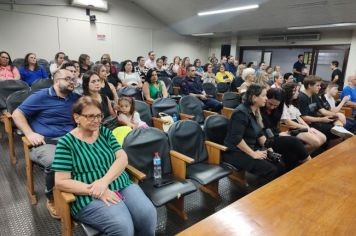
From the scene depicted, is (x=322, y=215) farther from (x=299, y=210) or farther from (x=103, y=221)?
(x=103, y=221)

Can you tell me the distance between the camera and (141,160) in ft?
6.81

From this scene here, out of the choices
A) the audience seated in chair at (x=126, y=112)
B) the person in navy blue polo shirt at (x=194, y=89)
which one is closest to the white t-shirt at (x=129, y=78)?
the person in navy blue polo shirt at (x=194, y=89)

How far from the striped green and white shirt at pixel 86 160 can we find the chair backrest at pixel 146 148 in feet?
1.14

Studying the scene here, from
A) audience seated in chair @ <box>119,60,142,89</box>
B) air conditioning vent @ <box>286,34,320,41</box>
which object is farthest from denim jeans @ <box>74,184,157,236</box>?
air conditioning vent @ <box>286,34,320,41</box>

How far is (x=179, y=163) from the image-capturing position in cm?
211

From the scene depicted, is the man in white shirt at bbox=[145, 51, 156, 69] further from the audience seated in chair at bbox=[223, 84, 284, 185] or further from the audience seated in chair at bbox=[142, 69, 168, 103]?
the audience seated in chair at bbox=[223, 84, 284, 185]

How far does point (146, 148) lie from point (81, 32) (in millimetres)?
6887

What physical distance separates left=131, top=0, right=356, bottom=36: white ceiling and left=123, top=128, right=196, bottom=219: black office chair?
5.86 meters

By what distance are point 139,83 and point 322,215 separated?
410cm

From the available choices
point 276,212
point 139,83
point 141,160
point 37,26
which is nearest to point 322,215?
point 276,212

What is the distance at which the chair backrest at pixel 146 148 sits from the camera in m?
2.04

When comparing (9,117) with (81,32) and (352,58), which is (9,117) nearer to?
(81,32)

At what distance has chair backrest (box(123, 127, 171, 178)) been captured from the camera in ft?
6.68

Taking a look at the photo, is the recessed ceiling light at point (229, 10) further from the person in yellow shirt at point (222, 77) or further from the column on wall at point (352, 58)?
the column on wall at point (352, 58)
